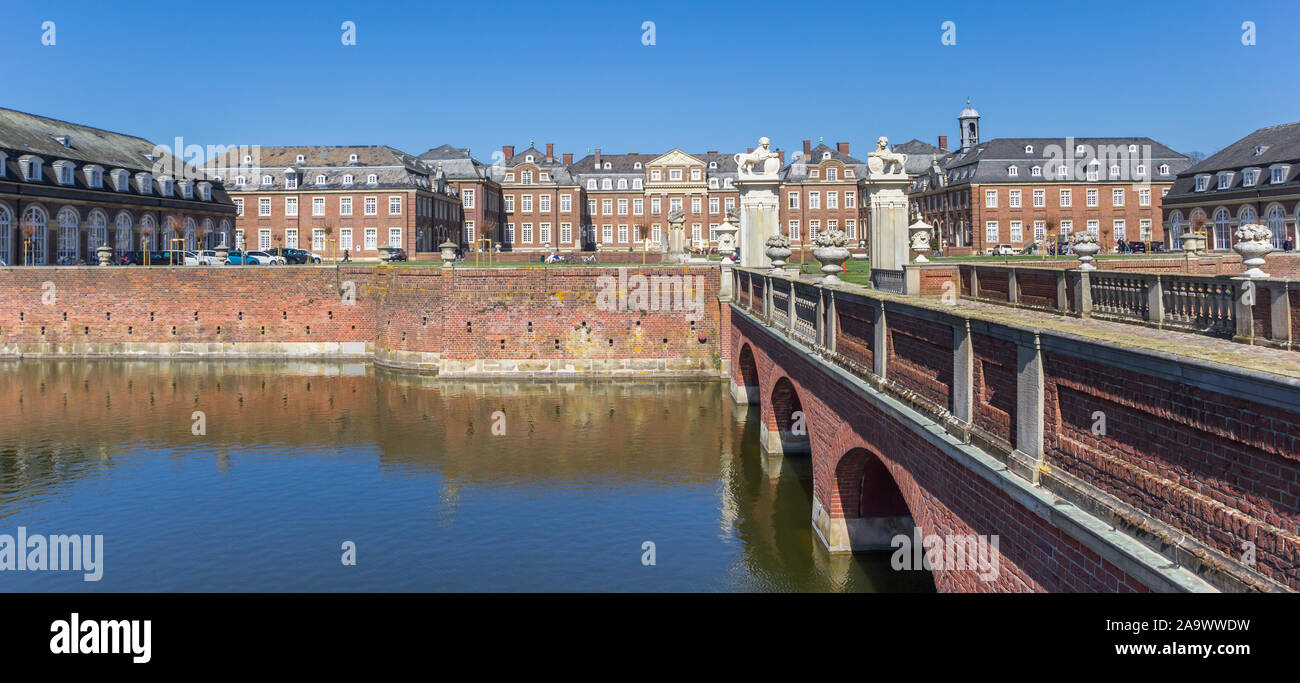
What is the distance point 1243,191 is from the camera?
5572 cm

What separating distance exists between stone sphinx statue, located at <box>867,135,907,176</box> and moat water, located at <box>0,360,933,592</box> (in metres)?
7.49

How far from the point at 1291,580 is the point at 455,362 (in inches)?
1302

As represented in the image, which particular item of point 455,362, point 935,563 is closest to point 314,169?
point 455,362

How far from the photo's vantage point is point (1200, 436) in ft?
17.0

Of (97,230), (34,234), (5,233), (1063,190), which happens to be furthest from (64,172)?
(1063,190)

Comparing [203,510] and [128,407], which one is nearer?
[203,510]

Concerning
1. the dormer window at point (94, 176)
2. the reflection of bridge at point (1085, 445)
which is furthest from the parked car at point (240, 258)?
the reflection of bridge at point (1085, 445)

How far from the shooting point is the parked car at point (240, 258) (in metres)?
50.1

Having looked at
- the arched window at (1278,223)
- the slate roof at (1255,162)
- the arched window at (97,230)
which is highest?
the slate roof at (1255,162)

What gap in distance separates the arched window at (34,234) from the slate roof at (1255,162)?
67.3 meters

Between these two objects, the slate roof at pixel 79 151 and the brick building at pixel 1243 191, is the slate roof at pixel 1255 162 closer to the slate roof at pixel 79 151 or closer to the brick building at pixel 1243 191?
the brick building at pixel 1243 191

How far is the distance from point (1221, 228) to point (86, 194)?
2625 inches

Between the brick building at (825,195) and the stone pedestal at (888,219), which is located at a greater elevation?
the brick building at (825,195)
